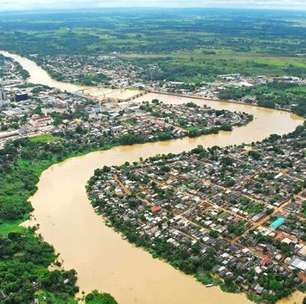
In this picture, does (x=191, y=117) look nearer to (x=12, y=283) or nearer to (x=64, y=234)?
(x=64, y=234)

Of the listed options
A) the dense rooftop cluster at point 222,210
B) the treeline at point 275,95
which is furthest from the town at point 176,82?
the dense rooftop cluster at point 222,210

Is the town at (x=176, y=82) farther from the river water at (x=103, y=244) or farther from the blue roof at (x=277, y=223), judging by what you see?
the blue roof at (x=277, y=223)

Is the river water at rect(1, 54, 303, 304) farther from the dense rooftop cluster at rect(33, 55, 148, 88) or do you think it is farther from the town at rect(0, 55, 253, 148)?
the dense rooftop cluster at rect(33, 55, 148, 88)

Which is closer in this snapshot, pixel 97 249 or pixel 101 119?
pixel 97 249

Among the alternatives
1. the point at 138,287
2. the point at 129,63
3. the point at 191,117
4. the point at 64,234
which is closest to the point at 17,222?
the point at 64,234

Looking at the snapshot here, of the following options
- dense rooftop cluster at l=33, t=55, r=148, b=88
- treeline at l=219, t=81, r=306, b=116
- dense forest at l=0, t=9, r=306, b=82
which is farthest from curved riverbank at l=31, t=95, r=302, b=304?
dense forest at l=0, t=9, r=306, b=82

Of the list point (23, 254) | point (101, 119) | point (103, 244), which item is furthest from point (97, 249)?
point (101, 119)

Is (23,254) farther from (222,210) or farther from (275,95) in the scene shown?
(275,95)
